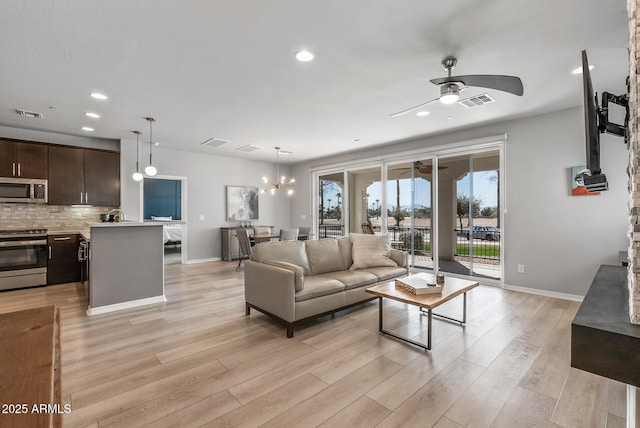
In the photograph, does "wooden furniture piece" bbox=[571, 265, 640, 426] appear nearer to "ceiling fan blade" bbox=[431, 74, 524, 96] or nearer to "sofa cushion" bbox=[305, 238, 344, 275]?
"ceiling fan blade" bbox=[431, 74, 524, 96]

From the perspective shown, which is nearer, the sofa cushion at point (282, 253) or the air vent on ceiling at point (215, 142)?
the sofa cushion at point (282, 253)

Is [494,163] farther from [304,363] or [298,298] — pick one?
[304,363]

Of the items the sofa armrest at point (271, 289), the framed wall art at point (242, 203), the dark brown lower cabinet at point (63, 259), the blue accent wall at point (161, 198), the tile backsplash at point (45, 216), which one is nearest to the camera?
the sofa armrest at point (271, 289)

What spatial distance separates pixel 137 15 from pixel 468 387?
3.71 meters

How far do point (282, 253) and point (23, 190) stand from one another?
4.81 m

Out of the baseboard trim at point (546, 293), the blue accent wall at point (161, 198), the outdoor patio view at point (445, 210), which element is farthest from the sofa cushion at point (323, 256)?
the blue accent wall at point (161, 198)

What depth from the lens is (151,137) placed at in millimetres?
5816

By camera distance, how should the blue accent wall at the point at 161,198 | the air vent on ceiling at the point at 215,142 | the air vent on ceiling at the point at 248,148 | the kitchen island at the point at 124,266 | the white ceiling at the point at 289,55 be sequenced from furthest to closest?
the blue accent wall at the point at 161,198 < the air vent on ceiling at the point at 248,148 < the air vent on ceiling at the point at 215,142 < the kitchen island at the point at 124,266 < the white ceiling at the point at 289,55

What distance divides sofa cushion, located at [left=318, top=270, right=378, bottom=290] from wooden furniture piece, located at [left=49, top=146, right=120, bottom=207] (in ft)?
16.1

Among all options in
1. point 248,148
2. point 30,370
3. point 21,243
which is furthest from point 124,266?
point 248,148

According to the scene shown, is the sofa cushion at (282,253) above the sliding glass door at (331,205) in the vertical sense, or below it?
below

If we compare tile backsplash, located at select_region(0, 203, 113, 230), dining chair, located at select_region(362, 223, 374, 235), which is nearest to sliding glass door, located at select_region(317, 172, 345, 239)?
dining chair, located at select_region(362, 223, 374, 235)

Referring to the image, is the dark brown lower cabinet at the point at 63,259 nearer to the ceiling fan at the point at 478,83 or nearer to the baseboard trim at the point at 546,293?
the ceiling fan at the point at 478,83

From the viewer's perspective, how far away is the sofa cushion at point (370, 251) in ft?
13.7
